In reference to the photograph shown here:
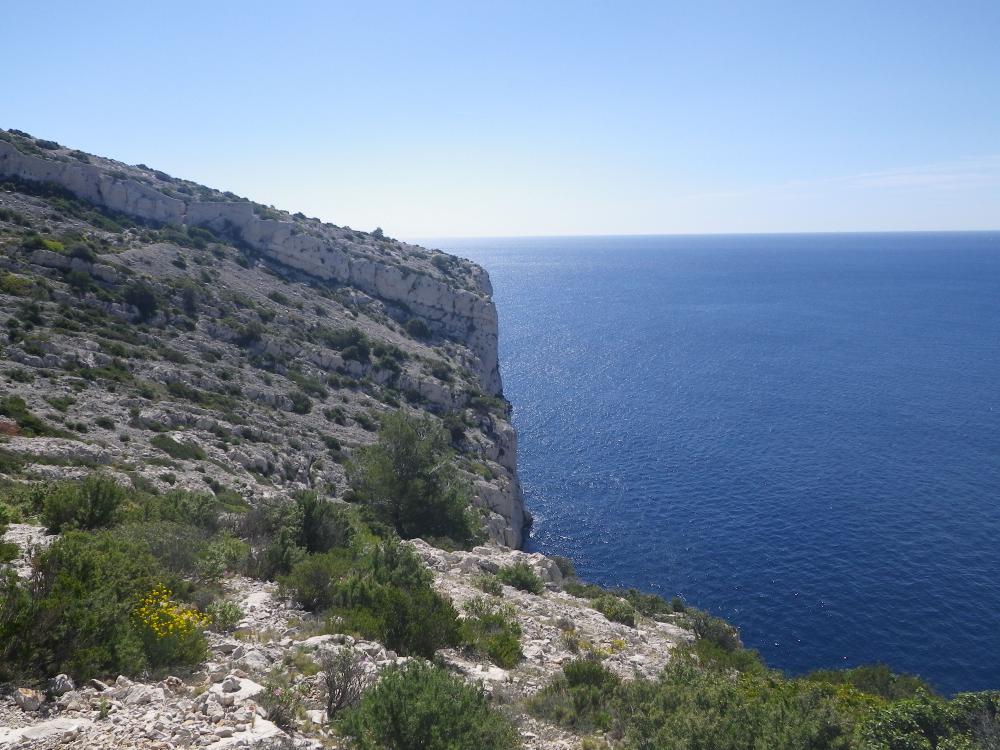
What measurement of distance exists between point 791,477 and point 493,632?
5271 cm

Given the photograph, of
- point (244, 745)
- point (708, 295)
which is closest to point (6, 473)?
point (244, 745)

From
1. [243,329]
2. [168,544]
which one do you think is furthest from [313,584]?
[243,329]

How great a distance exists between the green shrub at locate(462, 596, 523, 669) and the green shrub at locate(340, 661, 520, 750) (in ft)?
13.5

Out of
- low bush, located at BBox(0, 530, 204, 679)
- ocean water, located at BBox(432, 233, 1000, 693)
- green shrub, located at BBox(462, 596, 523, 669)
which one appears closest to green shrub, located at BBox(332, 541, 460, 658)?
green shrub, located at BBox(462, 596, 523, 669)

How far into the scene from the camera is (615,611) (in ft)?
59.4

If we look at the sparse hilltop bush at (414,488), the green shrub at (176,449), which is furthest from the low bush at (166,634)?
the green shrub at (176,449)

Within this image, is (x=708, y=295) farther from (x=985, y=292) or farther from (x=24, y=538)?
(x=24, y=538)

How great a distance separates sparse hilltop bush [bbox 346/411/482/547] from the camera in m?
24.9

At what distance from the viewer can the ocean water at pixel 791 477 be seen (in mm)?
38656

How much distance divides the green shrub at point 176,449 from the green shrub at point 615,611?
18.1 metres

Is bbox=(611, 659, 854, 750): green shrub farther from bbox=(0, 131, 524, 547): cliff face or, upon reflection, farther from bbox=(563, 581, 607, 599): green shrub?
bbox=(0, 131, 524, 547): cliff face

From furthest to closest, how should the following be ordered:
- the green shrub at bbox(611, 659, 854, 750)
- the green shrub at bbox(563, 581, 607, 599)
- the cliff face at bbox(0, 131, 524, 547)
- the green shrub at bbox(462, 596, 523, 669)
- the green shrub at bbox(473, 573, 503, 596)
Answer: the cliff face at bbox(0, 131, 524, 547) → the green shrub at bbox(563, 581, 607, 599) → the green shrub at bbox(473, 573, 503, 596) → the green shrub at bbox(462, 596, 523, 669) → the green shrub at bbox(611, 659, 854, 750)

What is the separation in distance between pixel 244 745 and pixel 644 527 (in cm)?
4830

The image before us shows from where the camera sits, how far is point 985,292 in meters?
162
